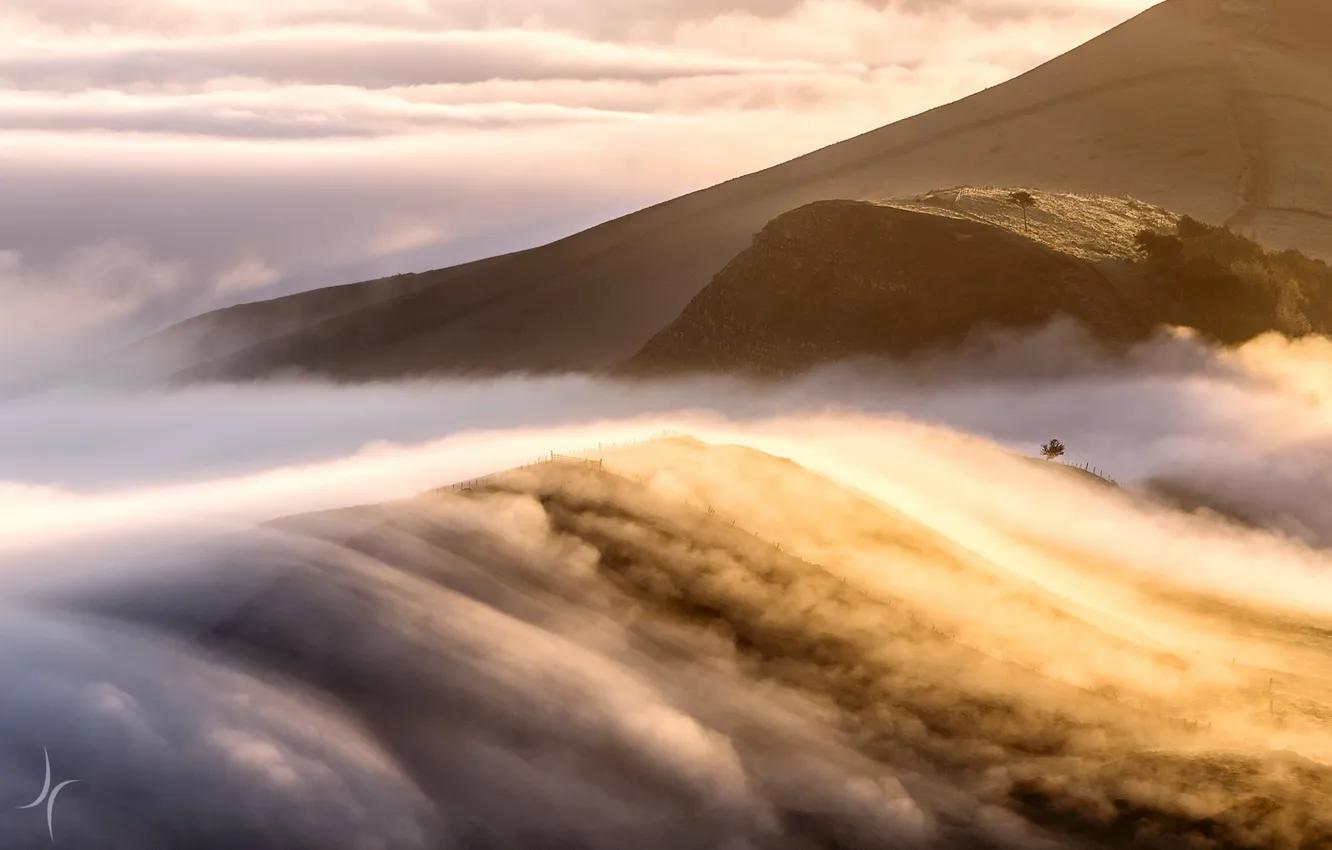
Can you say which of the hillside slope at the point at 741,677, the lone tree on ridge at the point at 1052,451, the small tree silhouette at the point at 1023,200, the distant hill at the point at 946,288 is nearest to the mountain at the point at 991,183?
the distant hill at the point at 946,288

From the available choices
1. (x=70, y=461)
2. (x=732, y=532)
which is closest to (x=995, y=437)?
(x=732, y=532)

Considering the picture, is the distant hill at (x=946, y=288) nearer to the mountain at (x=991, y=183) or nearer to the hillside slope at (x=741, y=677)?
the hillside slope at (x=741, y=677)

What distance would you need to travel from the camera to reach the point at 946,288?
9825cm

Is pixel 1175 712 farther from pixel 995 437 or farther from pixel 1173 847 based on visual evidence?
pixel 995 437

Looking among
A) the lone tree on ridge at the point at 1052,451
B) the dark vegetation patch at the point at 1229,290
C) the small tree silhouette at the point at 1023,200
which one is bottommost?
the lone tree on ridge at the point at 1052,451

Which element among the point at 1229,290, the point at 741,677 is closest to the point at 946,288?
the point at 1229,290

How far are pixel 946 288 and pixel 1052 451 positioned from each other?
21512 millimetres

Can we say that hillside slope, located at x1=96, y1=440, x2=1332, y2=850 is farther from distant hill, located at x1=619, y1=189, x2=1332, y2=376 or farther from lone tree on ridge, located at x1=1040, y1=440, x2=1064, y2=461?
distant hill, located at x1=619, y1=189, x2=1332, y2=376

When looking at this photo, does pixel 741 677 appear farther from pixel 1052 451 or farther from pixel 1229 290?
pixel 1229 290

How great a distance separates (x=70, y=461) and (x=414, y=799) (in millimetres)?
143377

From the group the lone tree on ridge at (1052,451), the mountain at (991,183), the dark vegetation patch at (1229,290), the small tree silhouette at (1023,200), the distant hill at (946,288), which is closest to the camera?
the lone tree on ridge at (1052,451)

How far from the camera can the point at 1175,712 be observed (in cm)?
4516

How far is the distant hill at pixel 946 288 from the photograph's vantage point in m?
96.9

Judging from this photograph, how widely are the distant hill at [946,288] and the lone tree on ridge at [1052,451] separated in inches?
596
